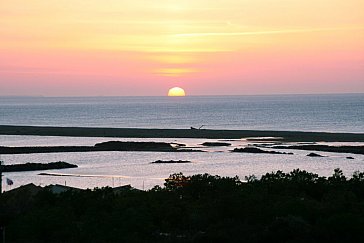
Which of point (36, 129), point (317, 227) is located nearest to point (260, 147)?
point (36, 129)

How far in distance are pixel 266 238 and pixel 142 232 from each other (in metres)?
4.31

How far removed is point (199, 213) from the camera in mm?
29406

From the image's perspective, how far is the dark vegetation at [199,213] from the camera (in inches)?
1014

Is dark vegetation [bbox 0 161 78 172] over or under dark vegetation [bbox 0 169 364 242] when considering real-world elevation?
under

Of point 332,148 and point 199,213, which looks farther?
point 332,148

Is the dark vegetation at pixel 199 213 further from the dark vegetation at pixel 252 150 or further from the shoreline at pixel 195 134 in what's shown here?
the shoreline at pixel 195 134

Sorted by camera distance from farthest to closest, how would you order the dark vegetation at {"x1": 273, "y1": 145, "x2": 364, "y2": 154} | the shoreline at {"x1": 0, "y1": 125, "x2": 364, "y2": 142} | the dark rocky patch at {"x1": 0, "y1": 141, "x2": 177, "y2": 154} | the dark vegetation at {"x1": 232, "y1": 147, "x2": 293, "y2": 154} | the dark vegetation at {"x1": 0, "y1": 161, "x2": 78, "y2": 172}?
the shoreline at {"x1": 0, "y1": 125, "x2": 364, "y2": 142}, the dark rocky patch at {"x1": 0, "y1": 141, "x2": 177, "y2": 154}, the dark vegetation at {"x1": 273, "y1": 145, "x2": 364, "y2": 154}, the dark vegetation at {"x1": 232, "y1": 147, "x2": 293, "y2": 154}, the dark vegetation at {"x1": 0, "y1": 161, "x2": 78, "y2": 172}

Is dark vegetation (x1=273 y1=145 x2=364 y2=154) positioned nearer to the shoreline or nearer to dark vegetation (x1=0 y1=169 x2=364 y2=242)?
the shoreline

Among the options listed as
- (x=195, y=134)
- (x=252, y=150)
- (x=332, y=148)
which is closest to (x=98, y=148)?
(x=252, y=150)

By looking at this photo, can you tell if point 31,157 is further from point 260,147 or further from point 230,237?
point 230,237

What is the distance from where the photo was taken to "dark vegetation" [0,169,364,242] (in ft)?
84.5

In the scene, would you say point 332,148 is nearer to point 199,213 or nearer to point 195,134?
point 195,134

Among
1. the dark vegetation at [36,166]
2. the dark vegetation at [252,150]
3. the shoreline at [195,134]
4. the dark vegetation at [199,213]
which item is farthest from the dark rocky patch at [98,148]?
the dark vegetation at [199,213]

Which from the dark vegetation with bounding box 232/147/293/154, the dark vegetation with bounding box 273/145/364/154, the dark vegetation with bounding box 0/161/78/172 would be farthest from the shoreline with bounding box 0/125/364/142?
the dark vegetation with bounding box 0/161/78/172
